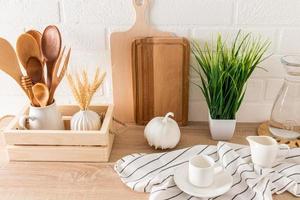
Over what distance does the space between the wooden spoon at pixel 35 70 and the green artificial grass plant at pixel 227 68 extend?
0.40m

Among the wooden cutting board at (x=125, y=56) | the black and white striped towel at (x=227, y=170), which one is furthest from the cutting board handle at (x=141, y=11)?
the black and white striped towel at (x=227, y=170)

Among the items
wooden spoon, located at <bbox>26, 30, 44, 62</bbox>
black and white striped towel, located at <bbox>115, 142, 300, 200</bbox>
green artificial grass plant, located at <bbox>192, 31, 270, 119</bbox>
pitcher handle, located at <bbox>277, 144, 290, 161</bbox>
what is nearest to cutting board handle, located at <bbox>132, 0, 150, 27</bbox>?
green artificial grass plant, located at <bbox>192, 31, 270, 119</bbox>

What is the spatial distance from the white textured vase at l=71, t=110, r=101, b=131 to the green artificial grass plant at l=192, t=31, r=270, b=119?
31 centimetres

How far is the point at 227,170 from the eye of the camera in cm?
95

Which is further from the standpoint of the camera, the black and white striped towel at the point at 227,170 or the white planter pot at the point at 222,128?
the white planter pot at the point at 222,128

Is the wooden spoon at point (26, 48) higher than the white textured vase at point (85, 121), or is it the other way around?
the wooden spoon at point (26, 48)

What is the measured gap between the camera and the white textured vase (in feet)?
3.33

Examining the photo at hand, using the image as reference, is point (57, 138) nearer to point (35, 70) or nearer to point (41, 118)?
point (41, 118)

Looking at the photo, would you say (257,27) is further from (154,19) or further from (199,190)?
(199,190)

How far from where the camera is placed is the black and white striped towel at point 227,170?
89 centimetres

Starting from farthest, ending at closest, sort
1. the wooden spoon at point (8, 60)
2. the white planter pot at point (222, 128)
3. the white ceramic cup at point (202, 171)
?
the white planter pot at point (222, 128) → the wooden spoon at point (8, 60) → the white ceramic cup at point (202, 171)

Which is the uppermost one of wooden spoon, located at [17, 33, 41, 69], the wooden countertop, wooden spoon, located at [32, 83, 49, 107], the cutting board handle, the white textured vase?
the cutting board handle

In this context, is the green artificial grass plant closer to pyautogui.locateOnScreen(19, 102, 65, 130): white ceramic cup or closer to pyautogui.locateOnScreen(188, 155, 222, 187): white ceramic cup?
pyautogui.locateOnScreen(188, 155, 222, 187): white ceramic cup

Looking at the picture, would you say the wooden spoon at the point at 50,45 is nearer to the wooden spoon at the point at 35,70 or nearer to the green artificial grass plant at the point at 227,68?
the wooden spoon at the point at 35,70
